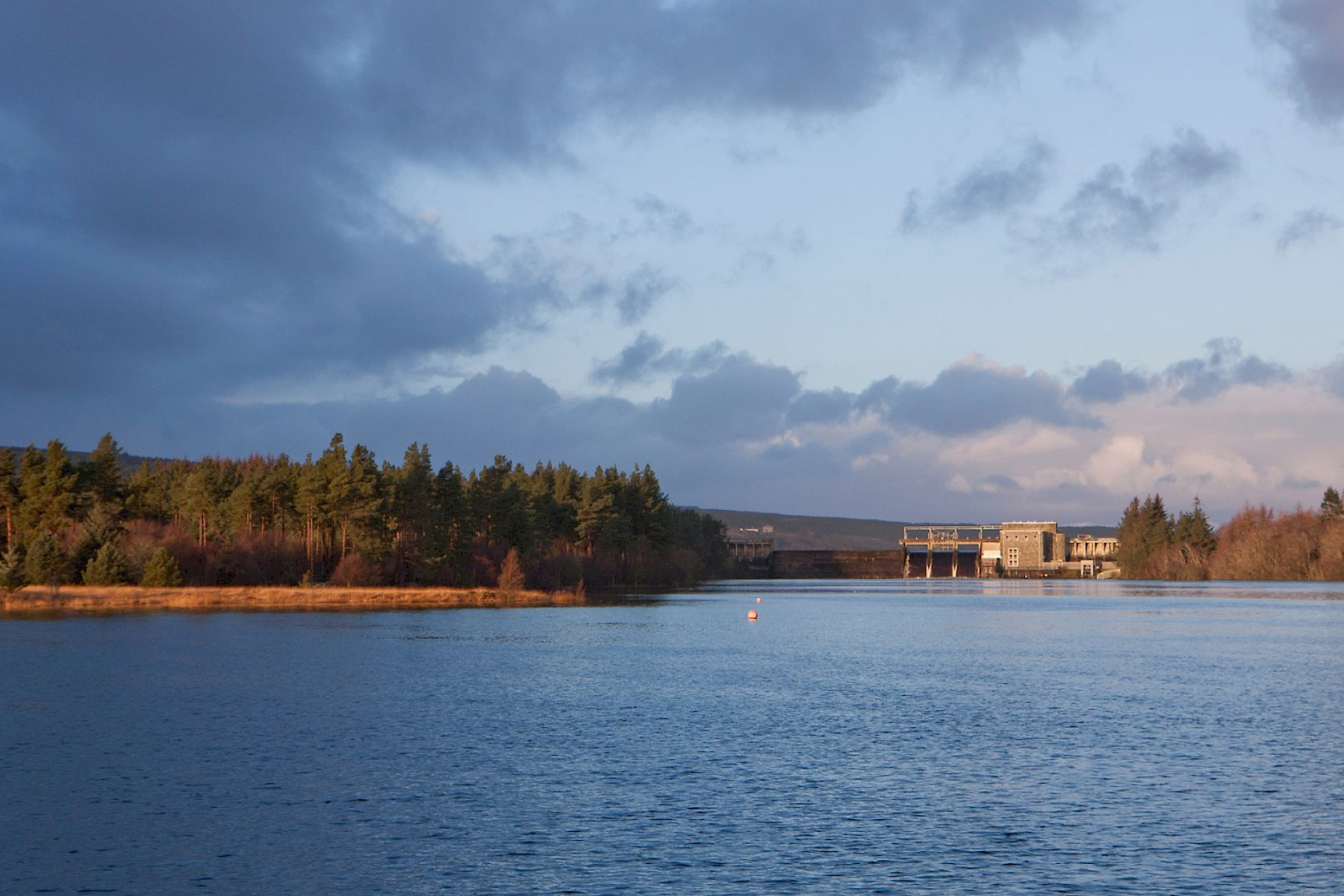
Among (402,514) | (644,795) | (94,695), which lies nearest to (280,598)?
(402,514)

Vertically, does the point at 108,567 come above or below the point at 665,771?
above

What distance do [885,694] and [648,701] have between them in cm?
911

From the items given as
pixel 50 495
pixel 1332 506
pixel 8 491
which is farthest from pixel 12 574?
pixel 1332 506

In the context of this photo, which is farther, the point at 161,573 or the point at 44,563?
the point at 161,573

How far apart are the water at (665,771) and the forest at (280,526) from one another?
51.3m

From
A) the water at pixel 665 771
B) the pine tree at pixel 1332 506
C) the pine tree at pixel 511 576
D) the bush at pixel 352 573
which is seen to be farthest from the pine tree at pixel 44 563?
the pine tree at pixel 1332 506

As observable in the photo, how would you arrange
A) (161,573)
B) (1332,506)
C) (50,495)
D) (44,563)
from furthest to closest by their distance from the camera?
1. (1332,506)
2. (50,495)
3. (161,573)
4. (44,563)

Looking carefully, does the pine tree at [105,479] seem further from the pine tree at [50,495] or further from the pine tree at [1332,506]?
the pine tree at [1332,506]

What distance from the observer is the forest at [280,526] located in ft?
349

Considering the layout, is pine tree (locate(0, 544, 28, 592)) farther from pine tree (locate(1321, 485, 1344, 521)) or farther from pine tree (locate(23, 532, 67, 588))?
pine tree (locate(1321, 485, 1344, 521))

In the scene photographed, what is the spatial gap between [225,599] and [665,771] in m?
→ 83.1

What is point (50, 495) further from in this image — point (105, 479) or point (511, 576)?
point (511, 576)

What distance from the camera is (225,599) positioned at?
102m

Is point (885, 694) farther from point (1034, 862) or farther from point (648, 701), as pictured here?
point (1034, 862)
